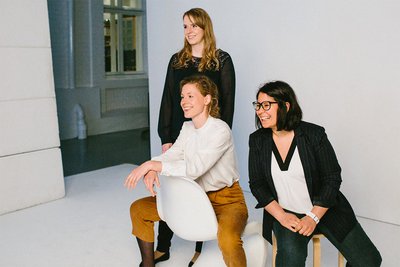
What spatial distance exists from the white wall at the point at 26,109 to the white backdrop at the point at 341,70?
1.46m

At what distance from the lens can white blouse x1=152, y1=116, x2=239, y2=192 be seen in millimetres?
2082

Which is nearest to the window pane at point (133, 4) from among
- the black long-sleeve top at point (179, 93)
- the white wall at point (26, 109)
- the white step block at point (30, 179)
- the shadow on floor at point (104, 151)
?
the shadow on floor at point (104, 151)

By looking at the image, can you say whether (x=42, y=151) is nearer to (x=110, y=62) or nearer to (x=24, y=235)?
(x=24, y=235)

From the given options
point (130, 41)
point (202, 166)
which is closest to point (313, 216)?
point (202, 166)

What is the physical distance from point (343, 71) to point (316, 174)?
167 centimetres

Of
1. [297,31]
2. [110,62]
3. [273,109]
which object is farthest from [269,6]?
[110,62]

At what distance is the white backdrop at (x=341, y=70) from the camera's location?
3.21m

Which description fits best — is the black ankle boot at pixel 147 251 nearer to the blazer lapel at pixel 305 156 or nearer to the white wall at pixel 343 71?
the blazer lapel at pixel 305 156

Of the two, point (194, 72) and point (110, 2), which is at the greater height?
point (110, 2)

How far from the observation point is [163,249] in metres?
2.64

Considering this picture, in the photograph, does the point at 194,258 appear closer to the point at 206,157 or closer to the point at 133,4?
the point at 206,157

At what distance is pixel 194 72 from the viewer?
2.58 metres

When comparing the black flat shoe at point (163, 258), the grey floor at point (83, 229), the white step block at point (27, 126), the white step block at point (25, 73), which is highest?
the white step block at point (25, 73)

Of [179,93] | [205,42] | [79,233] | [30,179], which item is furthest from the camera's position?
[30,179]
